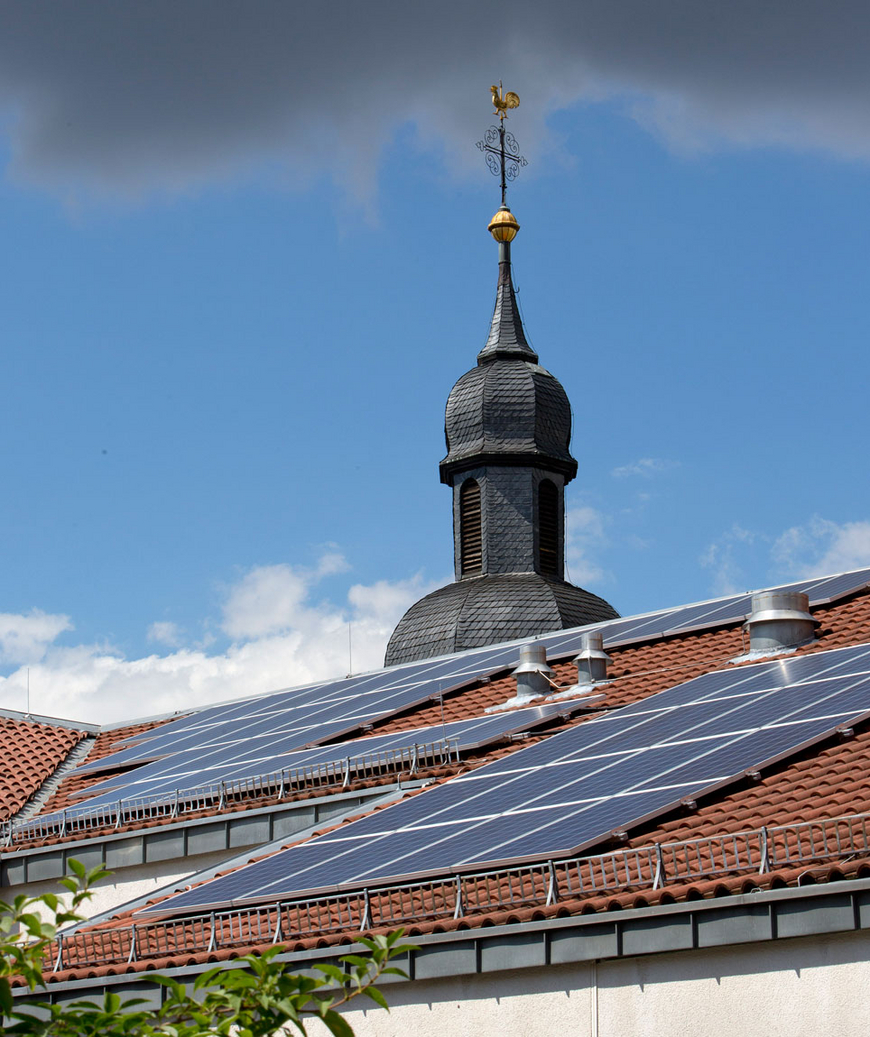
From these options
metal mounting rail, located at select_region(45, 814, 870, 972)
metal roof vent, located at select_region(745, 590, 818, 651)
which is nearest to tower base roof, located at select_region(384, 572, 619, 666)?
metal roof vent, located at select_region(745, 590, 818, 651)

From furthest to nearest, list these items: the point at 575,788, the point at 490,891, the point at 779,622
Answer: the point at 779,622 → the point at 575,788 → the point at 490,891

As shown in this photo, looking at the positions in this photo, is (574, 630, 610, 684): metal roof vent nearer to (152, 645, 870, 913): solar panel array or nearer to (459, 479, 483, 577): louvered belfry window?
(152, 645, 870, 913): solar panel array

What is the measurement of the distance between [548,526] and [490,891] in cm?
4024

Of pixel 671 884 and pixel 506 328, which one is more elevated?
pixel 506 328

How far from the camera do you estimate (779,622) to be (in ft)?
72.8

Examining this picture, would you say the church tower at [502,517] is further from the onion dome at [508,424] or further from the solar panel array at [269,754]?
the solar panel array at [269,754]

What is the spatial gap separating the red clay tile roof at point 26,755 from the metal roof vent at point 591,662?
947cm

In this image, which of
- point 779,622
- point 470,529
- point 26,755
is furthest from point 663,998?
point 470,529

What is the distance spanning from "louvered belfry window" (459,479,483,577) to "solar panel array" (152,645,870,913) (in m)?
34.1

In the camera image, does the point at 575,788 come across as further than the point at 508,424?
No

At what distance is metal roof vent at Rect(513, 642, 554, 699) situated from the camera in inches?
956

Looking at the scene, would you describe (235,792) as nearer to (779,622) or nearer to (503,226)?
(779,622)

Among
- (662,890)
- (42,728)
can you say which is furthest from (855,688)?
(42,728)

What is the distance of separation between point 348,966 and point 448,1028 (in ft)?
2.79
